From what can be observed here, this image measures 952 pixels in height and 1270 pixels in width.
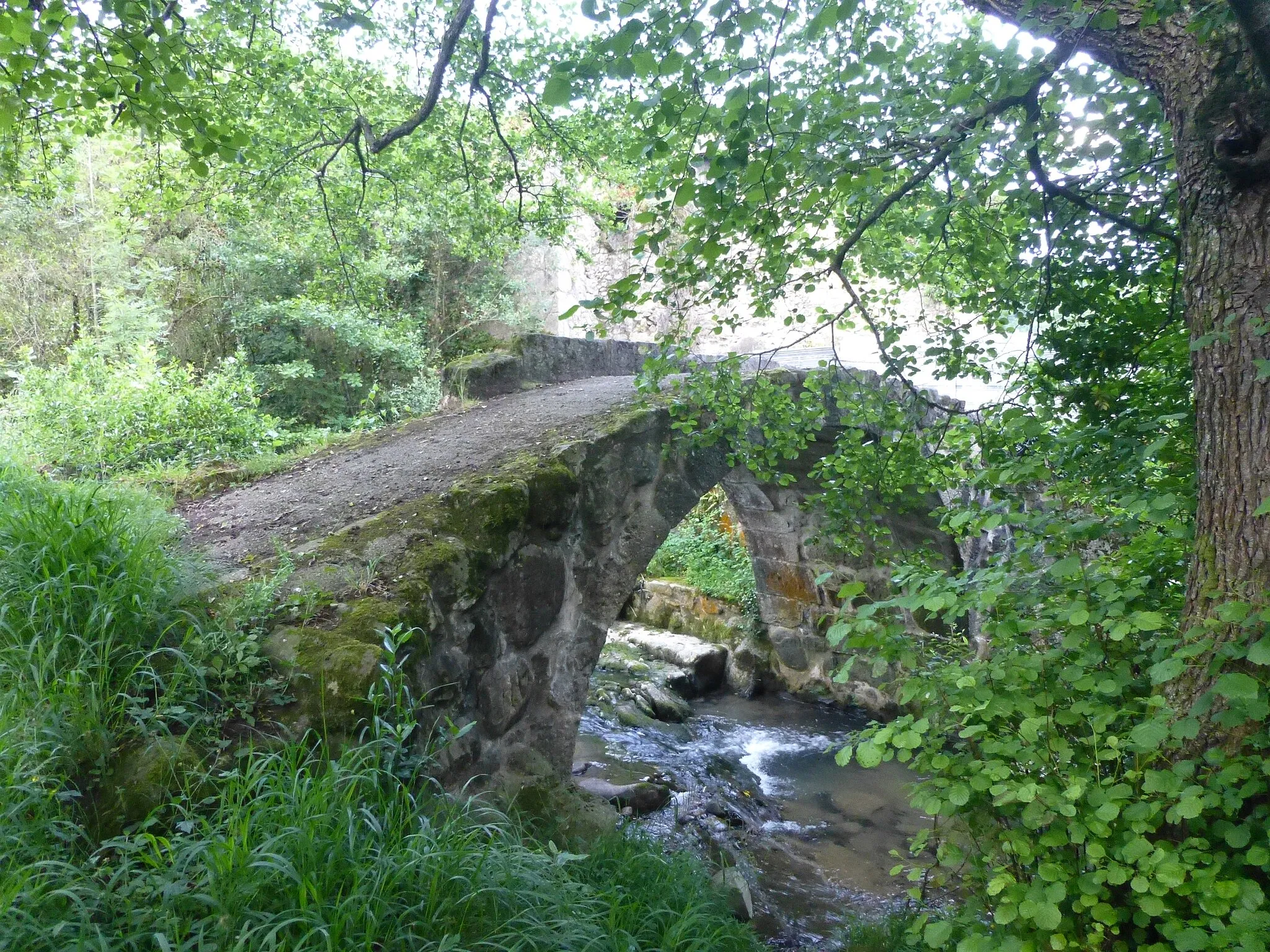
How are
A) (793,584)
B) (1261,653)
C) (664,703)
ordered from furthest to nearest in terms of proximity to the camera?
(793,584) < (664,703) < (1261,653)

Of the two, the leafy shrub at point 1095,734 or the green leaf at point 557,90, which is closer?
the leafy shrub at point 1095,734

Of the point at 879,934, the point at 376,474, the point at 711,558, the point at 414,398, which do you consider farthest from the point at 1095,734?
the point at 711,558

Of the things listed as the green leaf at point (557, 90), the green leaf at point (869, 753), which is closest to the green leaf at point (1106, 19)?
the green leaf at point (557, 90)

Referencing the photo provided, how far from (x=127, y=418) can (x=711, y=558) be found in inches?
297

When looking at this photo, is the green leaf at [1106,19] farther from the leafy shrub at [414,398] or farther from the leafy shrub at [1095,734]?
the leafy shrub at [414,398]

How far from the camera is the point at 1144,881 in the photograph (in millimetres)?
1644

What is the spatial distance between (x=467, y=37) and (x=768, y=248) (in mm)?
3156

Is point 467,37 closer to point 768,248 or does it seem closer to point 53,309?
point 768,248

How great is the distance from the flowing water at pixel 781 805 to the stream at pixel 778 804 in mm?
12

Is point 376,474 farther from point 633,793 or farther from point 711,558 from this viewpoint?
point 711,558

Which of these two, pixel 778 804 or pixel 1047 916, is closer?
pixel 1047 916

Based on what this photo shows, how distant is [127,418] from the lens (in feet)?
18.6

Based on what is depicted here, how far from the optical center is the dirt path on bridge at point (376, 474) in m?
3.65

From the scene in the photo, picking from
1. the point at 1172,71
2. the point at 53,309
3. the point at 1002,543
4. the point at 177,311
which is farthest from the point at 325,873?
the point at 53,309
